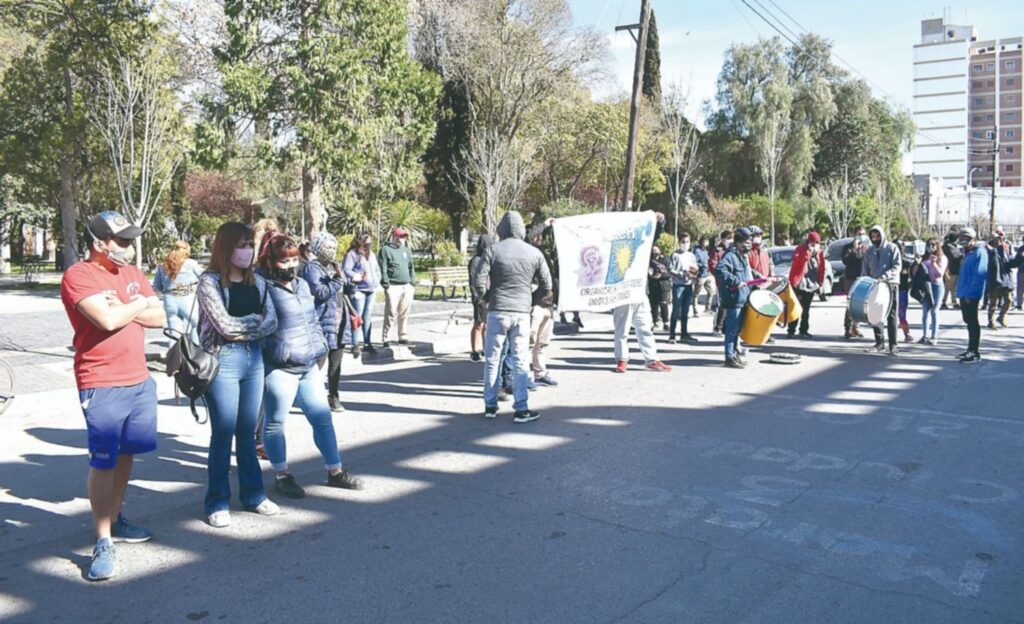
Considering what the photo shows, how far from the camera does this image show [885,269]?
464 inches

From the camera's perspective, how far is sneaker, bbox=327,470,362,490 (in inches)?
221

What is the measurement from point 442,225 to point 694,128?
16399mm

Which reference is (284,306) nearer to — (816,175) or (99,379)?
(99,379)

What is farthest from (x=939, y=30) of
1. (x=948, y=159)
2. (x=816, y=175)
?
(x=816, y=175)

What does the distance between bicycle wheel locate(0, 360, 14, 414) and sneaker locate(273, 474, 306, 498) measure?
450cm

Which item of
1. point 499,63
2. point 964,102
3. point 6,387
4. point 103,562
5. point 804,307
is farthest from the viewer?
point 964,102

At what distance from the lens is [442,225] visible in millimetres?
37781

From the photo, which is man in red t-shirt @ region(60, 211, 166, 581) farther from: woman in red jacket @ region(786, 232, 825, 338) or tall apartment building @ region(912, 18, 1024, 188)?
tall apartment building @ region(912, 18, 1024, 188)

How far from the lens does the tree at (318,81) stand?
840 inches

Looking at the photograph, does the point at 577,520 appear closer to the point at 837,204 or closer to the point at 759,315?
the point at 759,315

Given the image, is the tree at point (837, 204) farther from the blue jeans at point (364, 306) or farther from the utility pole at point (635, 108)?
the blue jeans at point (364, 306)

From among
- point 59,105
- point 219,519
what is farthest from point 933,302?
point 59,105

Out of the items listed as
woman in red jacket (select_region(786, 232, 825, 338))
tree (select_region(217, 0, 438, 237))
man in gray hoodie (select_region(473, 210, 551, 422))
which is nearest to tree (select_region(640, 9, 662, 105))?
tree (select_region(217, 0, 438, 237))

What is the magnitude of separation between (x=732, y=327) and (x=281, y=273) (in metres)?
7.06
